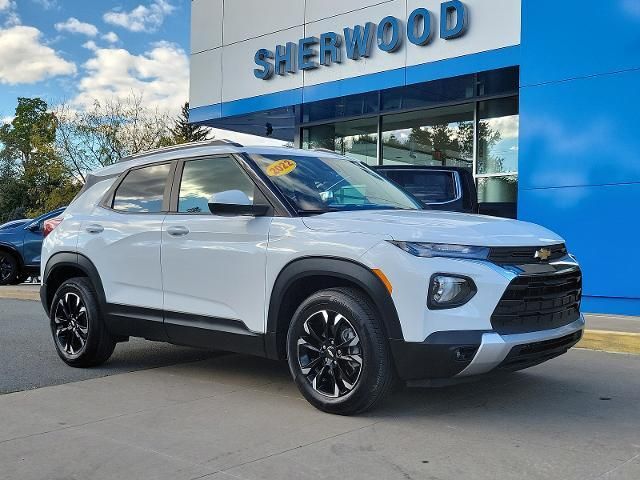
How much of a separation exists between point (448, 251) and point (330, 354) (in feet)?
3.29

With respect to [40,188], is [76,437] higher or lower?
lower

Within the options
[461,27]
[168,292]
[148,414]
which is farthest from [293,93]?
[148,414]

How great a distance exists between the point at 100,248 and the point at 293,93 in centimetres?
933

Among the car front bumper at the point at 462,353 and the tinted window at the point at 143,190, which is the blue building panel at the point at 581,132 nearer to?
the car front bumper at the point at 462,353

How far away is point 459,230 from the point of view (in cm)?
411

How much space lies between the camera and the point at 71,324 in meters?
6.09

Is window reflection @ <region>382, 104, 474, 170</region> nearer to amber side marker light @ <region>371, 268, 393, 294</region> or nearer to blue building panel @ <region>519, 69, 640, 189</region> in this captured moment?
blue building panel @ <region>519, 69, 640, 189</region>

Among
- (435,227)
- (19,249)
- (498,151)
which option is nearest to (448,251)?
(435,227)

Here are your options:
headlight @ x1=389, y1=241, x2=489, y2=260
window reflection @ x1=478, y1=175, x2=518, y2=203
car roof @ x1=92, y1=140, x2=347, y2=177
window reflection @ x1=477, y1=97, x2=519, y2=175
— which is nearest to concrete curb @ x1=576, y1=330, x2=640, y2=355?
car roof @ x1=92, y1=140, x2=347, y2=177

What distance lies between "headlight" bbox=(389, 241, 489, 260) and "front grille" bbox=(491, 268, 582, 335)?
9.9 inches

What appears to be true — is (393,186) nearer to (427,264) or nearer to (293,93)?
(427,264)

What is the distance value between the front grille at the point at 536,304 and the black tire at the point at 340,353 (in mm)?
721

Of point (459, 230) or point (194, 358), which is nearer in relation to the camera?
point (459, 230)

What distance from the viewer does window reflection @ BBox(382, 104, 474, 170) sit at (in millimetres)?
13969
